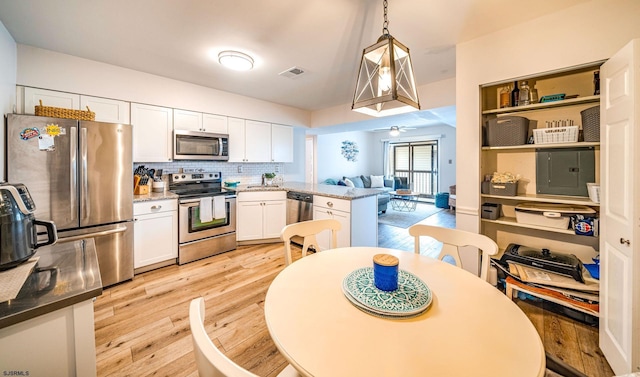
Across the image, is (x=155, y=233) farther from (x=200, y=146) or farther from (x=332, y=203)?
(x=332, y=203)

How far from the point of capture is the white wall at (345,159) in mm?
7594

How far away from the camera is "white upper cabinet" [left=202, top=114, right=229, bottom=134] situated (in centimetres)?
371

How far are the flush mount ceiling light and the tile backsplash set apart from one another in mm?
1780

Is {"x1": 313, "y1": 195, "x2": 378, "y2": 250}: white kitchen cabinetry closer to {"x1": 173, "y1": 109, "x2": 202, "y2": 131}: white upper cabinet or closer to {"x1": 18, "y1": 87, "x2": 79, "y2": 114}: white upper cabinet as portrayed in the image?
{"x1": 173, "y1": 109, "x2": 202, "y2": 131}: white upper cabinet

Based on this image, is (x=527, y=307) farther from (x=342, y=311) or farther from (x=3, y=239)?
(x=3, y=239)

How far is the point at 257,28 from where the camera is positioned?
2133 mm

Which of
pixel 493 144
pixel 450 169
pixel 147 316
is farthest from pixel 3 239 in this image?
pixel 450 169

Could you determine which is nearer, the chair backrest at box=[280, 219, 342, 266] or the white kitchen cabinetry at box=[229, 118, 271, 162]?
the chair backrest at box=[280, 219, 342, 266]

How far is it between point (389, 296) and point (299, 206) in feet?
9.39

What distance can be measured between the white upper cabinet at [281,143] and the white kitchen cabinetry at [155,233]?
199cm

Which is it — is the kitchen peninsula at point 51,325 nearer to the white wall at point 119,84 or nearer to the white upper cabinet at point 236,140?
the white wall at point 119,84

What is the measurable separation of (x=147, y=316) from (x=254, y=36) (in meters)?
2.64

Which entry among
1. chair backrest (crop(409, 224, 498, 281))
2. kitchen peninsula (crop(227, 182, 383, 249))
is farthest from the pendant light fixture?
kitchen peninsula (crop(227, 182, 383, 249))

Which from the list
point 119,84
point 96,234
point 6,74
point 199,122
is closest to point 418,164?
point 199,122
